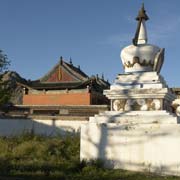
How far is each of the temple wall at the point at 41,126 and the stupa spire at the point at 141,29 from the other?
14.0 meters

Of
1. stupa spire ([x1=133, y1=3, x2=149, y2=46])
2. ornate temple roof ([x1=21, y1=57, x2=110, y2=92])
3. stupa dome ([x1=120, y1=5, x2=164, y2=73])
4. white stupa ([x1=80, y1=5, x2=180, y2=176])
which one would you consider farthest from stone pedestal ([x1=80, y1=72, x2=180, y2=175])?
ornate temple roof ([x1=21, y1=57, x2=110, y2=92])

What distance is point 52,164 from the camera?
30.3 ft

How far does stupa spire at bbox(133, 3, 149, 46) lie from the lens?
404 inches

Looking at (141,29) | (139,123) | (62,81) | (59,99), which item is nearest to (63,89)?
(62,81)

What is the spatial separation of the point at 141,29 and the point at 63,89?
25.4 metres

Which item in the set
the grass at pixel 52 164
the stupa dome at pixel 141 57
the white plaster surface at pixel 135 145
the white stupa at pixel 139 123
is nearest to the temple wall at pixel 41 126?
the grass at pixel 52 164

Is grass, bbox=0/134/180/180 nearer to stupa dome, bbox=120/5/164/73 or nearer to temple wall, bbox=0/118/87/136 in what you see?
stupa dome, bbox=120/5/164/73

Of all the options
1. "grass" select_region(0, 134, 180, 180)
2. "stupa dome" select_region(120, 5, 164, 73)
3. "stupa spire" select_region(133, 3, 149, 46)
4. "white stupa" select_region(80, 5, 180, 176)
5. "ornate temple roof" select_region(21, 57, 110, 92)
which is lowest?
"grass" select_region(0, 134, 180, 180)

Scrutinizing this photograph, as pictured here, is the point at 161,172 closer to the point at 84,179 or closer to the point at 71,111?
the point at 84,179

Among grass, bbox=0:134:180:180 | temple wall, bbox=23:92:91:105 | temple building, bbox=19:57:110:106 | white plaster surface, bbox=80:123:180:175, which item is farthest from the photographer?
temple building, bbox=19:57:110:106

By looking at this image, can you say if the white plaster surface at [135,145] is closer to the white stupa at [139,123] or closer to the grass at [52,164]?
the white stupa at [139,123]

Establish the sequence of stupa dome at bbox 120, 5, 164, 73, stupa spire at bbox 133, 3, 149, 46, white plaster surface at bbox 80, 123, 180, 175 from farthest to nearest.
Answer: stupa spire at bbox 133, 3, 149, 46
stupa dome at bbox 120, 5, 164, 73
white plaster surface at bbox 80, 123, 180, 175

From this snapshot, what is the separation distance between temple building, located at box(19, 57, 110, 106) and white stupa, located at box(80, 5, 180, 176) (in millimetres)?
23215

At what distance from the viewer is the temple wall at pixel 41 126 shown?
79.4ft
